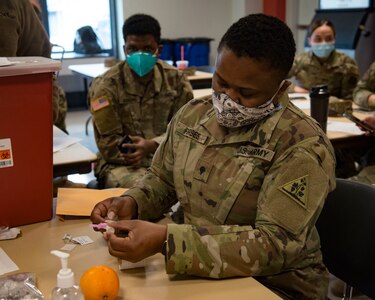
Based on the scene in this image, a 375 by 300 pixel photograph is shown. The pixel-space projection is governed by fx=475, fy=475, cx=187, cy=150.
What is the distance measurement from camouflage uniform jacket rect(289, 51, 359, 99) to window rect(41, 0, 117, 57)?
404cm

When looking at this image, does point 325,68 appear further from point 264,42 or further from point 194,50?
point 194,50

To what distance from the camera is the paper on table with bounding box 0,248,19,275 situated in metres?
1.08

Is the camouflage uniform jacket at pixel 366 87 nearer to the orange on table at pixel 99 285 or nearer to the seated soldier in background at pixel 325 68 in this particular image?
the seated soldier in background at pixel 325 68

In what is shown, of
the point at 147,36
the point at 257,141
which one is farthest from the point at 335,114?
the point at 257,141

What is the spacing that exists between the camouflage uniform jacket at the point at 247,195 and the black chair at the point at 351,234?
23cm

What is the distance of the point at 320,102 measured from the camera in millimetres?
2445

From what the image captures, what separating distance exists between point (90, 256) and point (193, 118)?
0.47 metres

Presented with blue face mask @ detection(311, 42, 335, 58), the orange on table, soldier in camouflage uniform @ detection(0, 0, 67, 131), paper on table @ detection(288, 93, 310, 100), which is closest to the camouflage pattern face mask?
the orange on table

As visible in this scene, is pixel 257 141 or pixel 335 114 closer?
pixel 257 141

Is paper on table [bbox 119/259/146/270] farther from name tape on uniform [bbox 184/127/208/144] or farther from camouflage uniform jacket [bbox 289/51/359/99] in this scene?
camouflage uniform jacket [bbox 289/51/359/99]

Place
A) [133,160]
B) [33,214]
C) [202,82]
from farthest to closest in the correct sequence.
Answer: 1. [202,82]
2. [133,160]
3. [33,214]

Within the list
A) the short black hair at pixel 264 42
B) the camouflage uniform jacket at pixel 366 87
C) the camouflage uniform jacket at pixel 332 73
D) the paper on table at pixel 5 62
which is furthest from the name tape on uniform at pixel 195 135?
the camouflage uniform jacket at pixel 332 73

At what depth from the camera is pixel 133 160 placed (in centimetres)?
246

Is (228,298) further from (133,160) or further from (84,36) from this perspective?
(84,36)
